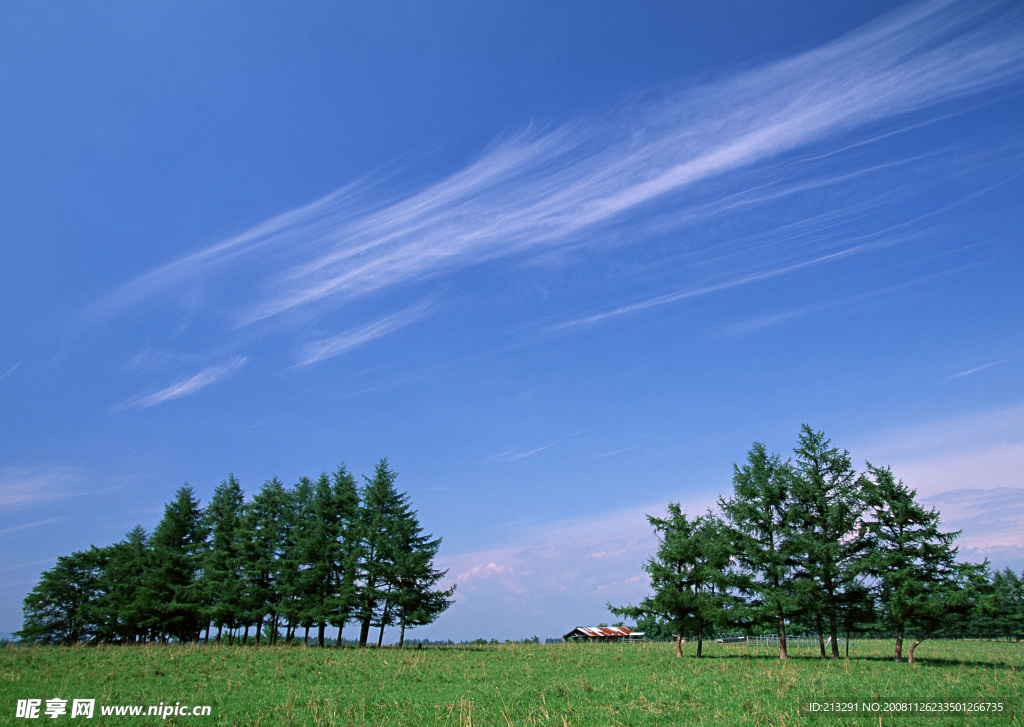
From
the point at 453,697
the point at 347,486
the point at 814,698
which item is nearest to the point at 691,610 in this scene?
the point at 814,698

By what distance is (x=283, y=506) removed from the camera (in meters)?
45.7

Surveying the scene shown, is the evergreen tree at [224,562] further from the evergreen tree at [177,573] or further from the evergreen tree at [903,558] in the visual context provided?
the evergreen tree at [903,558]

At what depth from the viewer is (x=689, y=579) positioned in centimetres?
3644

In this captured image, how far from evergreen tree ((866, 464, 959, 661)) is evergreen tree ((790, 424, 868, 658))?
1150 mm

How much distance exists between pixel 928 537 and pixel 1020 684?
13.4 meters

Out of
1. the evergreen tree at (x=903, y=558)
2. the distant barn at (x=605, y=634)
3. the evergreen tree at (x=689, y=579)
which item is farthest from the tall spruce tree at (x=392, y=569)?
the distant barn at (x=605, y=634)

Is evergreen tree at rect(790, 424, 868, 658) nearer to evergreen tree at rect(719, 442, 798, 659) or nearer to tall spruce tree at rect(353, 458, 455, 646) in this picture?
evergreen tree at rect(719, 442, 798, 659)

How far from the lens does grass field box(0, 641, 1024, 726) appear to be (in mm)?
14234

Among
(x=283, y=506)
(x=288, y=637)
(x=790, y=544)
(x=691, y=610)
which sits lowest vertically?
(x=288, y=637)

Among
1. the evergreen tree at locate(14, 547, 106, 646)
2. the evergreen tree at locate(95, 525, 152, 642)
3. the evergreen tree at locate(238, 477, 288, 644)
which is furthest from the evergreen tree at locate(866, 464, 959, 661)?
the evergreen tree at locate(14, 547, 106, 646)

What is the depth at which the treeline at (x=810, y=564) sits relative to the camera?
105 ft

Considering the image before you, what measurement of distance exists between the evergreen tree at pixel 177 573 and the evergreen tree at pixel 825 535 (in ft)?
144

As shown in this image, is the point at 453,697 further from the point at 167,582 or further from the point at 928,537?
the point at 167,582

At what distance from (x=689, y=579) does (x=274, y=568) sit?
99.3 feet
